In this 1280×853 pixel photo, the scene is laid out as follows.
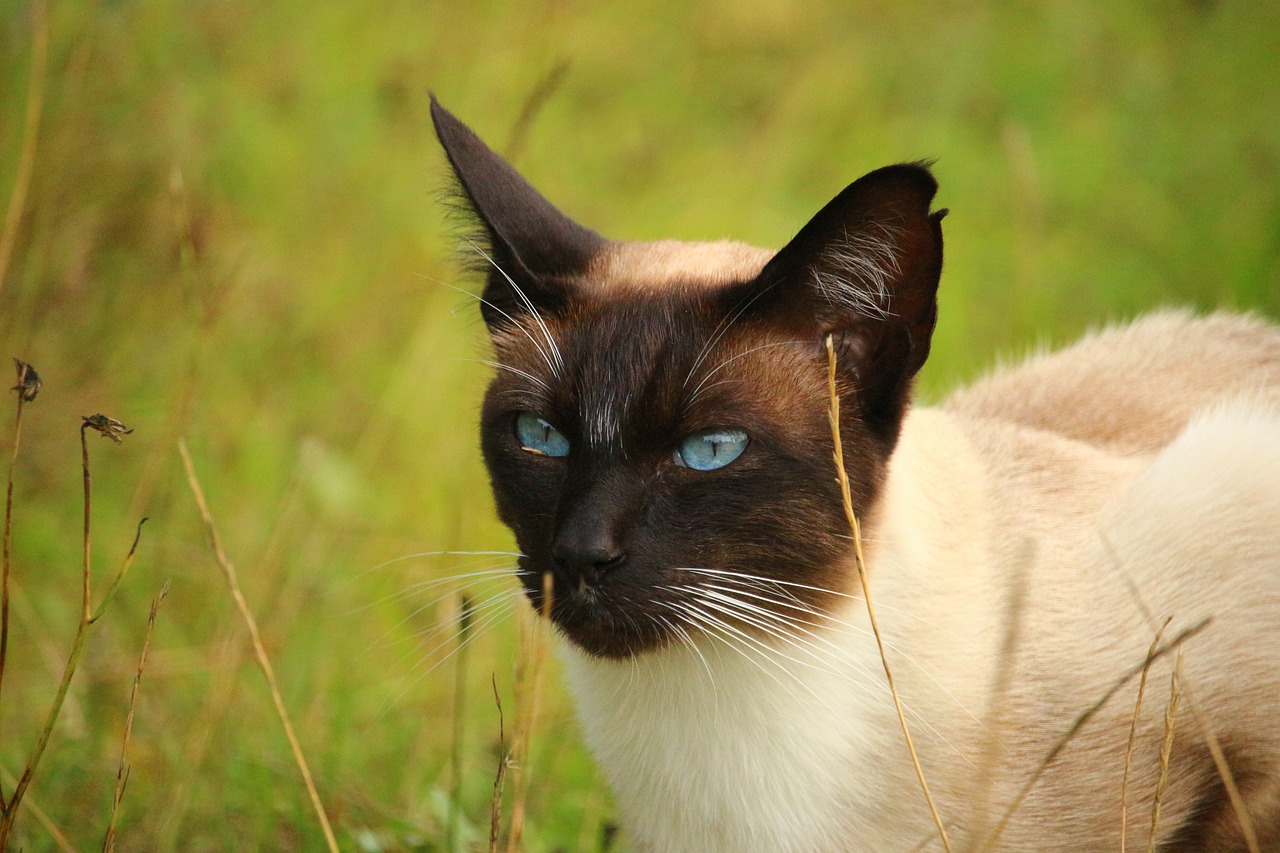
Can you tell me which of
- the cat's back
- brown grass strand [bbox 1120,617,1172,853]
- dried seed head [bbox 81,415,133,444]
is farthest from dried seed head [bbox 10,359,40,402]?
the cat's back

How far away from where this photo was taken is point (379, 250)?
5387 millimetres

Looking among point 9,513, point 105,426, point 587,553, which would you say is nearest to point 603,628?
point 587,553

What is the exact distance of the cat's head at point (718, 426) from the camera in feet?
6.75

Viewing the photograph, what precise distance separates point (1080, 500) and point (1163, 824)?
66 centimetres

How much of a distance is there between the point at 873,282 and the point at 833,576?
→ 533 millimetres

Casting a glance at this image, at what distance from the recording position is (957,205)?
5.95 meters

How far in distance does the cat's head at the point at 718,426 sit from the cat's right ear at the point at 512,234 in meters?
0.02

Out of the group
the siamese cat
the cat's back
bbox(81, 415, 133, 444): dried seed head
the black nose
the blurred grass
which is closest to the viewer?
bbox(81, 415, 133, 444): dried seed head

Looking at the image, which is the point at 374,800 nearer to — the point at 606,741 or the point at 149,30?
the point at 606,741

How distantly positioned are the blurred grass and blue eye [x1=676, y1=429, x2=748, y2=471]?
2.69 feet

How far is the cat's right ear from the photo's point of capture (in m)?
2.32

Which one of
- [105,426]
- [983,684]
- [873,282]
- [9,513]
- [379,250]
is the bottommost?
[983,684]

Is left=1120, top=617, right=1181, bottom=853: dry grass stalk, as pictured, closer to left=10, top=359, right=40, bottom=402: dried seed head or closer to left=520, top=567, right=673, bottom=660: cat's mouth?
left=520, top=567, right=673, bottom=660: cat's mouth

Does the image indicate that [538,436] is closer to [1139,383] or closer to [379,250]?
[1139,383]
